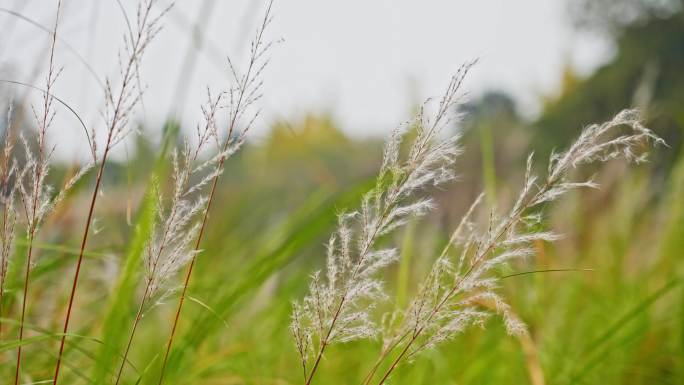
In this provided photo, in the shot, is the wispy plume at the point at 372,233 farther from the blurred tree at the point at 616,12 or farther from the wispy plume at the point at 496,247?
the blurred tree at the point at 616,12

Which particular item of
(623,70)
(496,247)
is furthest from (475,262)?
(623,70)

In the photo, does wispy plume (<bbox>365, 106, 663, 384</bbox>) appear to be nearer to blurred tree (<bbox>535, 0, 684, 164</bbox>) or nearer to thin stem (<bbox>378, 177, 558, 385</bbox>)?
thin stem (<bbox>378, 177, 558, 385</bbox>)

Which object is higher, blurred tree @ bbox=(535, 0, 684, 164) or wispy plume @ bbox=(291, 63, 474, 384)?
blurred tree @ bbox=(535, 0, 684, 164)

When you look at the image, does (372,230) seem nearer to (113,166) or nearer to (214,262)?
(113,166)

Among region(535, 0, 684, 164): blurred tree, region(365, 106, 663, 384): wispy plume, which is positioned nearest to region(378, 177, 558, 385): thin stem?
region(365, 106, 663, 384): wispy plume

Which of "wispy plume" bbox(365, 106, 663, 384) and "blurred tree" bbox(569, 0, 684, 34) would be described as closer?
"wispy plume" bbox(365, 106, 663, 384)

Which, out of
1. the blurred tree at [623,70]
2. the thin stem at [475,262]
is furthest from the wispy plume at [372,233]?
the blurred tree at [623,70]

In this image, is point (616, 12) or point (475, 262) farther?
point (616, 12)

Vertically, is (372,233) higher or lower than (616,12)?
lower

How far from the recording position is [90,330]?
1549 millimetres

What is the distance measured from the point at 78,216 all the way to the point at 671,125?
37.4 feet

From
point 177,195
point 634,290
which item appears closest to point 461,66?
point 177,195

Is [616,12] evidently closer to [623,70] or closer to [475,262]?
[623,70]

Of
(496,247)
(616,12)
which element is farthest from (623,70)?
(496,247)
